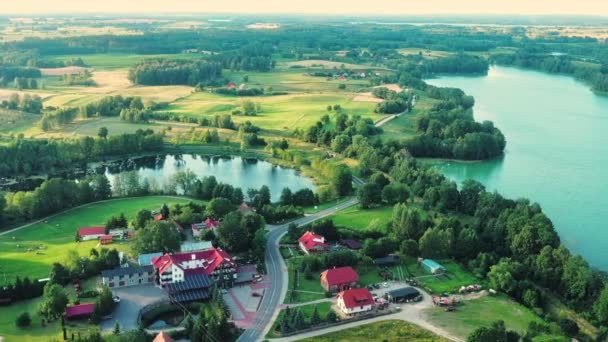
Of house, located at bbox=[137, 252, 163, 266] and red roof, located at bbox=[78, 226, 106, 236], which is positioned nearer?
house, located at bbox=[137, 252, 163, 266]

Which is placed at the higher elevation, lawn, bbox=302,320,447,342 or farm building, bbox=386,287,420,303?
farm building, bbox=386,287,420,303

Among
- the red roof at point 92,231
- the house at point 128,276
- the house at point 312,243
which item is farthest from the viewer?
the red roof at point 92,231

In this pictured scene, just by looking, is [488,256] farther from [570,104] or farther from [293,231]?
[570,104]

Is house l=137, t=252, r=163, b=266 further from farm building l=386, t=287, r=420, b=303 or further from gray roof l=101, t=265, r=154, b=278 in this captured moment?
farm building l=386, t=287, r=420, b=303

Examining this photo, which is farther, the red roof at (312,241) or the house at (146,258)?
the red roof at (312,241)

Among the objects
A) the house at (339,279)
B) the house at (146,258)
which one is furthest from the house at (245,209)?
the house at (339,279)

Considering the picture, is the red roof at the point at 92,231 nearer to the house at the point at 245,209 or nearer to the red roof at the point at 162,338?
the house at the point at 245,209

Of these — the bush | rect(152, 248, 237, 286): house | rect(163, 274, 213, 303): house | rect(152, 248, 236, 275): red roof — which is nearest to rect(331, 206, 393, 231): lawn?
rect(152, 248, 237, 286): house

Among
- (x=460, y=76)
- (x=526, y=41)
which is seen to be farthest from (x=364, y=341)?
(x=526, y=41)
